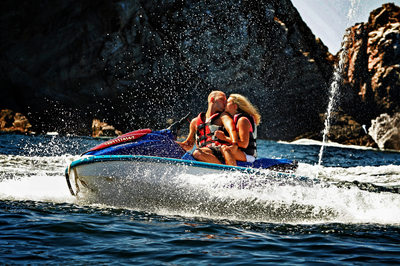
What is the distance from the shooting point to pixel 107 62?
36094 mm

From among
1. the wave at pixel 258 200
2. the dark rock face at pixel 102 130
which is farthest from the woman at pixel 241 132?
the dark rock face at pixel 102 130

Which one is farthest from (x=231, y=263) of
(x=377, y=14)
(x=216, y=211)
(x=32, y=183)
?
(x=377, y=14)

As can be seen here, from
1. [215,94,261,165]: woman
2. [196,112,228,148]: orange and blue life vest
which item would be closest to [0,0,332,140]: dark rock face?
[196,112,228,148]: orange and blue life vest

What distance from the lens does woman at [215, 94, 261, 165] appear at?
6043mm

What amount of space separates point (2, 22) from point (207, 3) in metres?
19.6

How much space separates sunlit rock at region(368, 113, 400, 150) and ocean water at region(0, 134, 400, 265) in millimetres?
41379

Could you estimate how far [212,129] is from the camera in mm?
6223

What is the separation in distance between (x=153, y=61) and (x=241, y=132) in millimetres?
33480

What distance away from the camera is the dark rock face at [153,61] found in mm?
33500

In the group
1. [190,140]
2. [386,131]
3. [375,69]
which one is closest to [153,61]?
[386,131]

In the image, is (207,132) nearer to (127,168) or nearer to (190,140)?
(190,140)

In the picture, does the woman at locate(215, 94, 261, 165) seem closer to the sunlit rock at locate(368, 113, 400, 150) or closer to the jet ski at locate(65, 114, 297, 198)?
the jet ski at locate(65, 114, 297, 198)

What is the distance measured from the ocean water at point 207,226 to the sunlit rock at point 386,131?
1629 inches

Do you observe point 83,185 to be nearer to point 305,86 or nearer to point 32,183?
point 32,183
